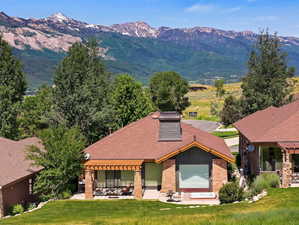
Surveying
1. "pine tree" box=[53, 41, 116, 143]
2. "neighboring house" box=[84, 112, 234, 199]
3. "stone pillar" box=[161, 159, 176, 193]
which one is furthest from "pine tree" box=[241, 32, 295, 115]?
"stone pillar" box=[161, 159, 176, 193]

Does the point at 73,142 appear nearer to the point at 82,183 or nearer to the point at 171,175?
the point at 82,183

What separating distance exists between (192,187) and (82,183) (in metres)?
8.79

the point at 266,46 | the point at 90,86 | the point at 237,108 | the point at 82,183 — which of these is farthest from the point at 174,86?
the point at 82,183

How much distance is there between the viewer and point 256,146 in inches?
1172

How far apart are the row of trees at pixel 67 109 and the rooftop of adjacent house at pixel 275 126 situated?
12.8 metres

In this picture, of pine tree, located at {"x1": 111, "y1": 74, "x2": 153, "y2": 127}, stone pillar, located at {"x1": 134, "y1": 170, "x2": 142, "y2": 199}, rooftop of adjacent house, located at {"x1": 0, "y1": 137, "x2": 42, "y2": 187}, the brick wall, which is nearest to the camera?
the brick wall

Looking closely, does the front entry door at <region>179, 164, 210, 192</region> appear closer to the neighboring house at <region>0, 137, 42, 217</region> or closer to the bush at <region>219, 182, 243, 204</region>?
the bush at <region>219, 182, 243, 204</region>

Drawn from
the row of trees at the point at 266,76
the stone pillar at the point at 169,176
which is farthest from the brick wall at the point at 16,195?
the row of trees at the point at 266,76

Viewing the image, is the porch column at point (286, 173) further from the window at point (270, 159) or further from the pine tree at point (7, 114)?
the pine tree at point (7, 114)

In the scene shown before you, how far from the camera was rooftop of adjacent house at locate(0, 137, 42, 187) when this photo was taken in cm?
2616

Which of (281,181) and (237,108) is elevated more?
(237,108)

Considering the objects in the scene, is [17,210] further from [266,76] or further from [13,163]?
[266,76]

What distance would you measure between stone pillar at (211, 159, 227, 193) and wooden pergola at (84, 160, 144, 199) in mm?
5095

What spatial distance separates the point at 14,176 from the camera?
26.5 meters
